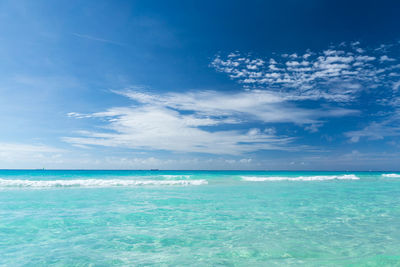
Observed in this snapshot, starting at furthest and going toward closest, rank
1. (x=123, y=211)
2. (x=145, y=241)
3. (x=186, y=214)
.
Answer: (x=123, y=211)
(x=186, y=214)
(x=145, y=241)

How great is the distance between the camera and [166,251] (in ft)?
20.9

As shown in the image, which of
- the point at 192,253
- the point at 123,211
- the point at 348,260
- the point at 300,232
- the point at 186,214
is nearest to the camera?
the point at 348,260

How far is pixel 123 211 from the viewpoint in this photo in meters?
11.9

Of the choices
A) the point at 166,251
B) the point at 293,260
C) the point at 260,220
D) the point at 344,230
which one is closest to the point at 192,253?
the point at 166,251

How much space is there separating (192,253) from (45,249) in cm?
421

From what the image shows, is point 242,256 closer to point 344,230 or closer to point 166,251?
point 166,251

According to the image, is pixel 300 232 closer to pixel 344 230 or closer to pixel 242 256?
pixel 344 230

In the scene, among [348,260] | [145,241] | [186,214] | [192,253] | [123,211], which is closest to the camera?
[348,260]

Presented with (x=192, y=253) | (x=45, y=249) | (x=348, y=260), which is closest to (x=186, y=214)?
(x=192, y=253)

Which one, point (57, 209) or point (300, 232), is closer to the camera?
point (300, 232)

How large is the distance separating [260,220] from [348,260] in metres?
4.23

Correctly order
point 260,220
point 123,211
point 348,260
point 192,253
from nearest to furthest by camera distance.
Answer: point 348,260
point 192,253
point 260,220
point 123,211

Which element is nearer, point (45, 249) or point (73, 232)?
point (45, 249)

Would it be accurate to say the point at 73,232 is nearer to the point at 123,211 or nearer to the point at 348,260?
the point at 123,211
